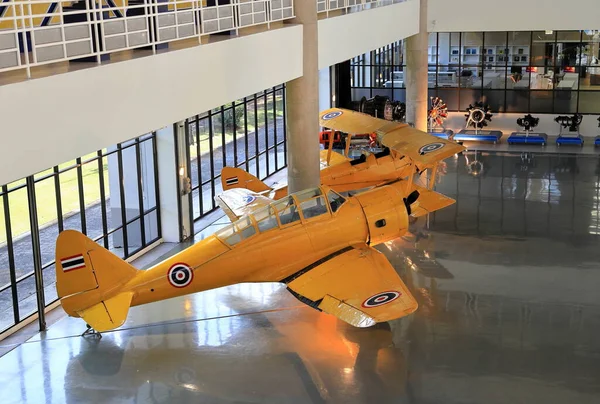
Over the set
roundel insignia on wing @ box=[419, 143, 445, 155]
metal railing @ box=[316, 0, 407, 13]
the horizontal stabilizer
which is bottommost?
the horizontal stabilizer

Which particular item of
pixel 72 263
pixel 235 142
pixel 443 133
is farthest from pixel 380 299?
pixel 443 133

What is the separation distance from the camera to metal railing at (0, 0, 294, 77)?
8.68m

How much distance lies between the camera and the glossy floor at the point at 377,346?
11.2 metres

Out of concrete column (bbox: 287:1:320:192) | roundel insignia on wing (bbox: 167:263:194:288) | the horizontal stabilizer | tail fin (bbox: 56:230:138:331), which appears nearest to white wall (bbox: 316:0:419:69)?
concrete column (bbox: 287:1:320:192)

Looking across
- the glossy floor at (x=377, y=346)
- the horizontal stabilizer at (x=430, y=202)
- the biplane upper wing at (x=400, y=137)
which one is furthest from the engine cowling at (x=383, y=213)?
the horizontal stabilizer at (x=430, y=202)

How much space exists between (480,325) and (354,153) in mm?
14107

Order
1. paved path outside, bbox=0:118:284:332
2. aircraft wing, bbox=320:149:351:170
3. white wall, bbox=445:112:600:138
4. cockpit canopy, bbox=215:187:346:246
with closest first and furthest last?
cockpit canopy, bbox=215:187:346:246
paved path outside, bbox=0:118:284:332
aircraft wing, bbox=320:149:351:170
white wall, bbox=445:112:600:138

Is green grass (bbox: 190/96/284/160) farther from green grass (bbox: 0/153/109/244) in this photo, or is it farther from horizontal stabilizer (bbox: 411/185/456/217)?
horizontal stabilizer (bbox: 411/185/456/217)

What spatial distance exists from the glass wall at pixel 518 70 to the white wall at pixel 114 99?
58.8 feet

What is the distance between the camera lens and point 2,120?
7848 millimetres

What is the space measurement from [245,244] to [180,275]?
123cm

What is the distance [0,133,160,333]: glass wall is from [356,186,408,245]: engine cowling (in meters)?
5.35

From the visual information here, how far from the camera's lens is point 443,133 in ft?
96.3

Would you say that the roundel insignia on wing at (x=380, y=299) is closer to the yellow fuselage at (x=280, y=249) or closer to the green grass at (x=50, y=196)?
the yellow fuselage at (x=280, y=249)
